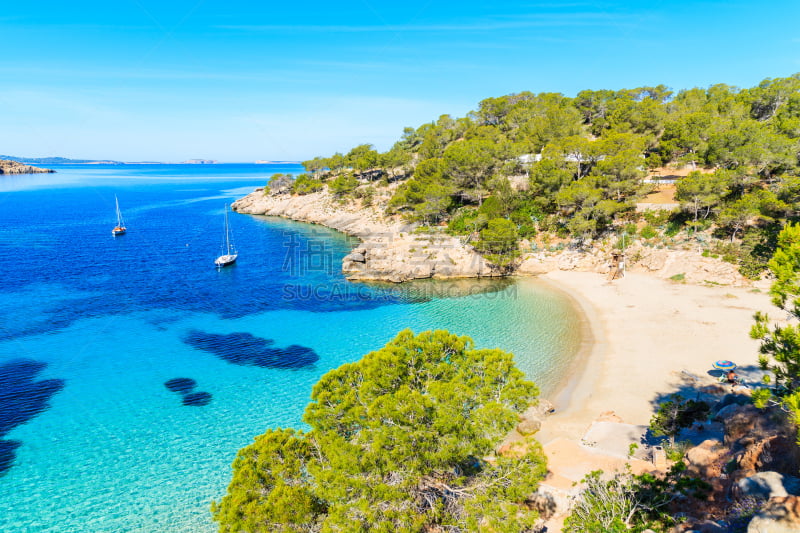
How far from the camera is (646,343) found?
89.1 feet

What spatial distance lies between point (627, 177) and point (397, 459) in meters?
48.0

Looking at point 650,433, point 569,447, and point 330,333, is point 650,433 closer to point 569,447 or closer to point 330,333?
point 569,447

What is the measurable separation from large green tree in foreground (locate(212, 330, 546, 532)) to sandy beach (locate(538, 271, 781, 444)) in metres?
8.86

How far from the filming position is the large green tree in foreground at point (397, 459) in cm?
1009

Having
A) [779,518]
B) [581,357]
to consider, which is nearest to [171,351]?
[581,357]

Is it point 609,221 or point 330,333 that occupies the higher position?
point 609,221

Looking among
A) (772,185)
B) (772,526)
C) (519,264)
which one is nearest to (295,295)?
(519,264)

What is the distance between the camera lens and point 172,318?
34.0m

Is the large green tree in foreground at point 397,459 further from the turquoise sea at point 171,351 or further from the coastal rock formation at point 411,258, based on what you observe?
the coastal rock formation at point 411,258

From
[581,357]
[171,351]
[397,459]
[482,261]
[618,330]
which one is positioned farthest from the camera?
[482,261]

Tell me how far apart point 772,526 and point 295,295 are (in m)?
37.7

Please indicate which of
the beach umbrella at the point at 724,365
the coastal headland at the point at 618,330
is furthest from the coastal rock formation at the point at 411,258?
the beach umbrella at the point at 724,365

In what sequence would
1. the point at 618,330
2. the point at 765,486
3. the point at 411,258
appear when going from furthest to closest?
the point at 411,258 < the point at 618,330 < the point at 765,486

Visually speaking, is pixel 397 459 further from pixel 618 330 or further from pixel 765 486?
pixel 618 330
